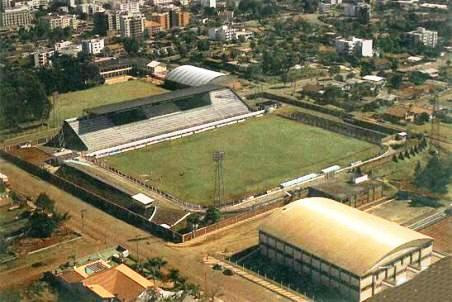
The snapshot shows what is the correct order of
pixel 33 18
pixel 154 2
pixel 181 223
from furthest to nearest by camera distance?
pixel 154 2
pixel 33 18
pixel 181 223

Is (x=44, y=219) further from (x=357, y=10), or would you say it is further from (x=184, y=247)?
(x=357, y=10)

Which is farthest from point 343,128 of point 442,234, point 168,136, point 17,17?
point 17,17

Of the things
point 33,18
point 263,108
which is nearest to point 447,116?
point 263,108

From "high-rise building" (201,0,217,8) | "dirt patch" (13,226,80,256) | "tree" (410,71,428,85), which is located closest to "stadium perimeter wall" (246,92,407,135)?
"tree" (410,71,428,85)

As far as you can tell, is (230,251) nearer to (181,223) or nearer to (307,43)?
(181,223)

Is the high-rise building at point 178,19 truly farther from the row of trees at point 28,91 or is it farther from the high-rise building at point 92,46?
the row of trees at point 28,91

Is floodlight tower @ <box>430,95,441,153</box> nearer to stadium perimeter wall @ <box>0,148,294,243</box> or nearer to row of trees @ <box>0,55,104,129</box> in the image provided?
stadium perimeter wall @ <box>0,148,294,243</box>

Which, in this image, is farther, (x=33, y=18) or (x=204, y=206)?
(x=33, y=18)

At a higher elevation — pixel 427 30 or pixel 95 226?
pixel 427 30
